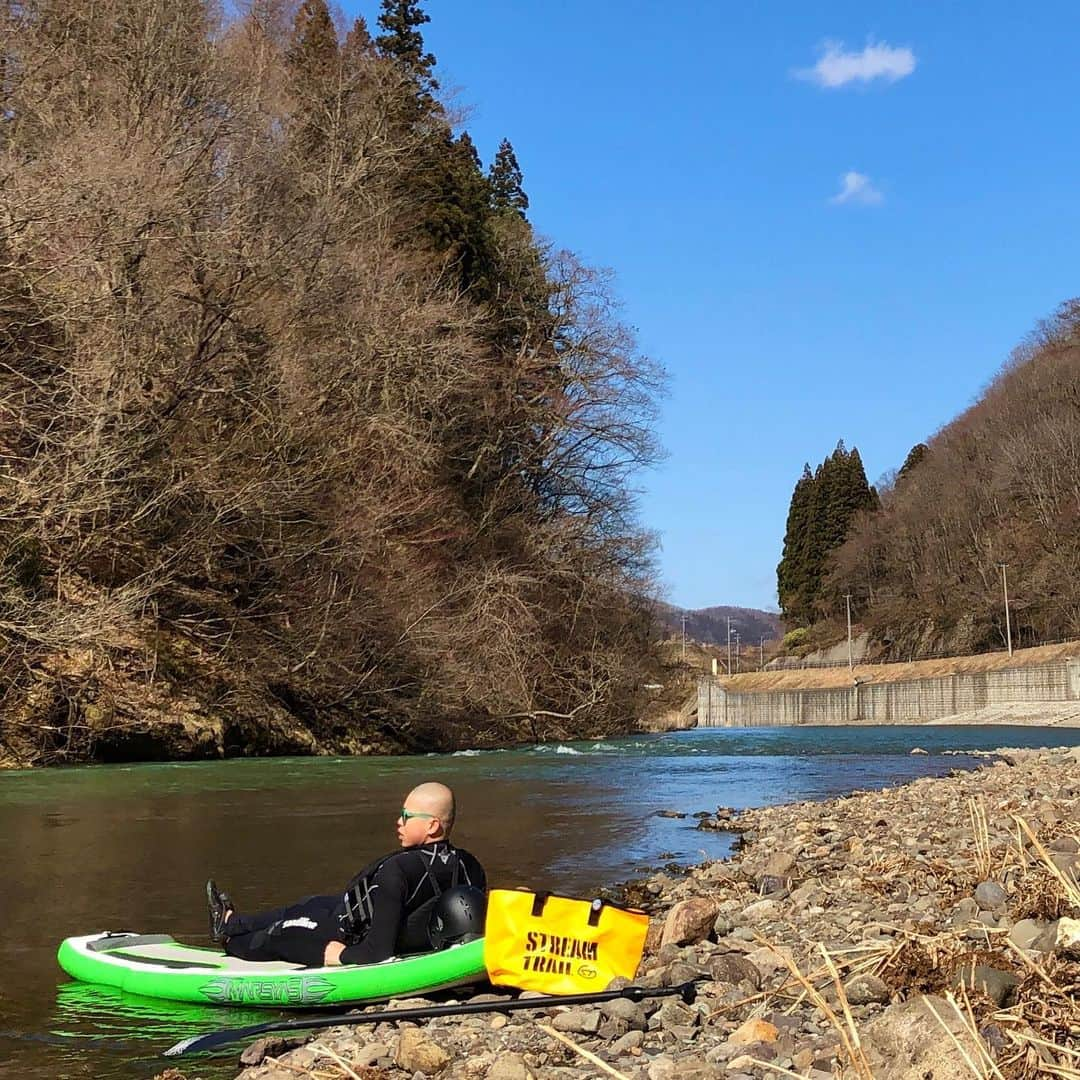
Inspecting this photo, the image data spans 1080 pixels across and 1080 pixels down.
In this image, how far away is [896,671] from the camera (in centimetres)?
7419

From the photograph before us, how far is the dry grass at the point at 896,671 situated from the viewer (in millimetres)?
59156

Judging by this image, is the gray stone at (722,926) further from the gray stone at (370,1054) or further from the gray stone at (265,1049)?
the gray stone at (265,1049)

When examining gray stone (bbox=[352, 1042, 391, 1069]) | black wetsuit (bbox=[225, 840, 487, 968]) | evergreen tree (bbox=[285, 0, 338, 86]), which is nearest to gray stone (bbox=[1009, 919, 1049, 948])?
gray stone (bbox=[352, 1042, 391, 1069])

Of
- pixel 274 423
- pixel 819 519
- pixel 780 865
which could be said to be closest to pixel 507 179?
pixel 274 423

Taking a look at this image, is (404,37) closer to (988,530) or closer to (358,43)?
(358,43)

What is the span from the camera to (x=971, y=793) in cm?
1189

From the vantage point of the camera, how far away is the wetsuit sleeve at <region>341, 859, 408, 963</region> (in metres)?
5.55

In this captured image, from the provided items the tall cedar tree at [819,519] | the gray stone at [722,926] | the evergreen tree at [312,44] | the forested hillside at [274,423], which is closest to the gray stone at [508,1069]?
the gray stone at [722,926]

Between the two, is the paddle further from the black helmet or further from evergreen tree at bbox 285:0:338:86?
evergreen tree at bbox 285:0:338:86

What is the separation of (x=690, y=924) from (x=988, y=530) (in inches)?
3351

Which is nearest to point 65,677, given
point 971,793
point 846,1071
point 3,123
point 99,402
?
point 99,402

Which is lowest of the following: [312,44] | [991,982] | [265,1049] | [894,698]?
[894,698]

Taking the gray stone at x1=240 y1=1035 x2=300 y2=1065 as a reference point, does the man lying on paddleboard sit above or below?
above

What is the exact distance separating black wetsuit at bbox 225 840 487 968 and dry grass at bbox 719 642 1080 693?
54.7m
